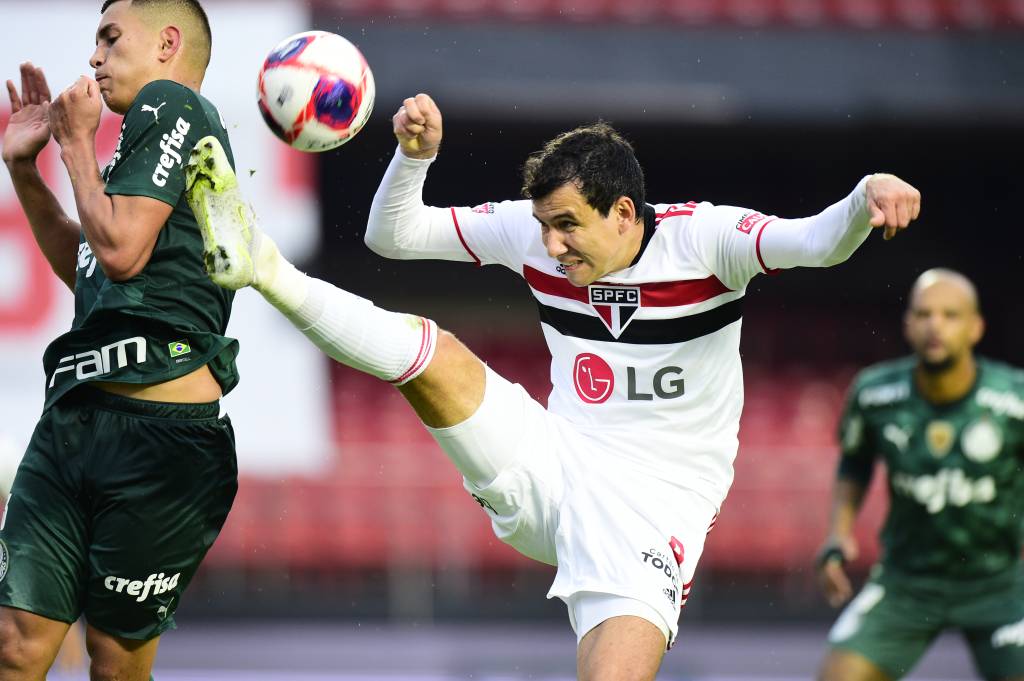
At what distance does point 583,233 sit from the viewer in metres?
4.16

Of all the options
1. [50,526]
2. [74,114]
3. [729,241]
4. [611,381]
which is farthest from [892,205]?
[50,526]

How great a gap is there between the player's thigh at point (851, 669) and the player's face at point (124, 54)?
11.9ft

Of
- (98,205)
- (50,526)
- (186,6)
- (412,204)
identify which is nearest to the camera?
(98,205)

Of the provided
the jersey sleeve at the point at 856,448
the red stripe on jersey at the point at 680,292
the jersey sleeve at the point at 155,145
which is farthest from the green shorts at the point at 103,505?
the jersey sleeve at the point at 856,448

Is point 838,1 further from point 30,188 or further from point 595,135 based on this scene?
point 30,188

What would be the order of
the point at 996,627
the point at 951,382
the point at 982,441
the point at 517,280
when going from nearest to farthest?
the point at 996,627
the point at 982,441
the point at 951,382
the point at 517,280

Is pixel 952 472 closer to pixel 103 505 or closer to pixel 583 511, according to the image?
pixel 583 511

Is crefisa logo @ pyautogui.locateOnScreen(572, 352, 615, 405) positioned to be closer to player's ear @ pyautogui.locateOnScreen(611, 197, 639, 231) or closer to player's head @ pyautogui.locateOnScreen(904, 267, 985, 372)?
player's ear @ pyautogui.locateOnScreen(611, 197, 639, 231)

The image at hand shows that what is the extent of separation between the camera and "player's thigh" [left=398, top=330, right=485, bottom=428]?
402 centimetres

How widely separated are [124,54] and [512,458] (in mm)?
1608

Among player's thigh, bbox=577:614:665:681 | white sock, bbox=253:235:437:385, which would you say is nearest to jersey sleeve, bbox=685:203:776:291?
white sock, bbox=253:235:437:385

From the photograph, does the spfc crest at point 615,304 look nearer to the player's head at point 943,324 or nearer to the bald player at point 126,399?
the bald player at point 126,399

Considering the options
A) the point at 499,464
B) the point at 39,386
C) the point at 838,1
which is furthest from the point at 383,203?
the point at 838,1

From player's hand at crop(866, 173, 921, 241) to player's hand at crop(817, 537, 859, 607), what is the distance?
2.70m
